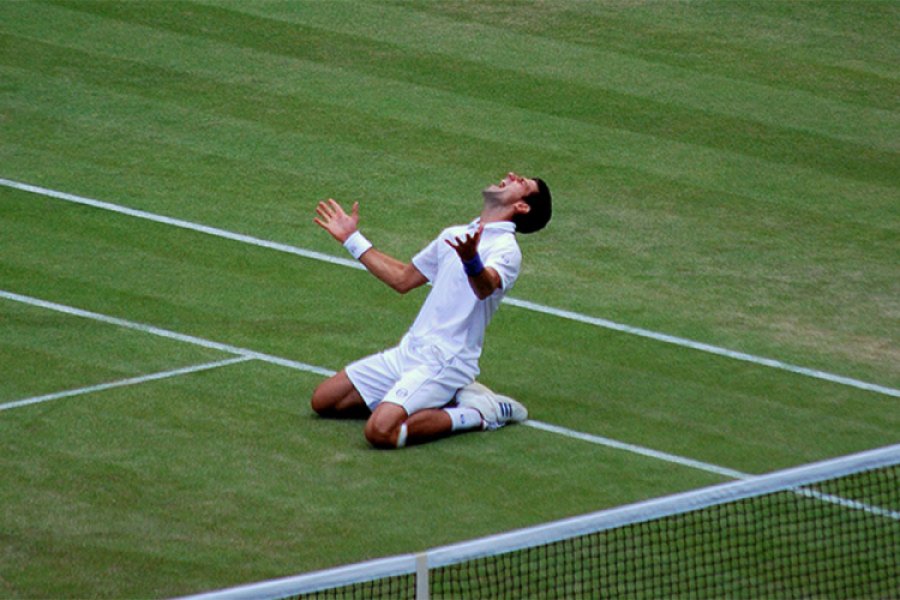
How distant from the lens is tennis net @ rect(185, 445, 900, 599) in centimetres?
836

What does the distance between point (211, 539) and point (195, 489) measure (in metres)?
0.75

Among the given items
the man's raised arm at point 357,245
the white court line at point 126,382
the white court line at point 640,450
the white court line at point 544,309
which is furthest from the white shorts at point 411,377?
the white court line at point 544,309

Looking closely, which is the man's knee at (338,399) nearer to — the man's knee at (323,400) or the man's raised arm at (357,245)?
the man's knee at (323,400)

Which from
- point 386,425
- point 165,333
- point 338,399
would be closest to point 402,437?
point 386,425

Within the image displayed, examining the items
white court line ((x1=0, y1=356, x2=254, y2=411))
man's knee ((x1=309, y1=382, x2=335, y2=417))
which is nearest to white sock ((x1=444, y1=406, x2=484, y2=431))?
man's knee ((x1=309, y1=382, x2=335, y2=417))

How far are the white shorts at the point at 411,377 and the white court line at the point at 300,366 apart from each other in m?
0.74

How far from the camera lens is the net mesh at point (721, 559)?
8.76 m

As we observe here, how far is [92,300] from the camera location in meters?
13.4

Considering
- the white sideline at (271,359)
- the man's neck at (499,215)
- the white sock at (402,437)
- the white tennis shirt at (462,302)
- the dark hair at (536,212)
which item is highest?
the dark hair at (536,212)

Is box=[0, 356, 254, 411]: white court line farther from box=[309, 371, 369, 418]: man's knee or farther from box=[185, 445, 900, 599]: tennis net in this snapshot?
box=[185, 445, 900, 599]: tennis net

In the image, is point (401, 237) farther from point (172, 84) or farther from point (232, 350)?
point (172, 84)

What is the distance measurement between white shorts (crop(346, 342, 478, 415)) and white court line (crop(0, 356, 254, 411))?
151 cm

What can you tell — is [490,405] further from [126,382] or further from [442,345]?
[126,382]

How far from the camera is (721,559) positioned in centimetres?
919
